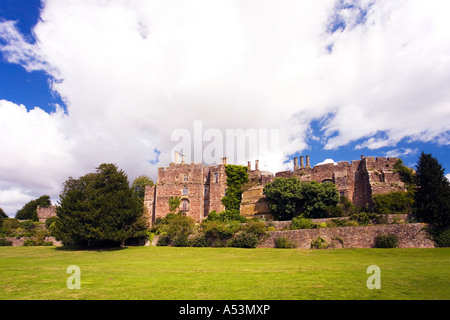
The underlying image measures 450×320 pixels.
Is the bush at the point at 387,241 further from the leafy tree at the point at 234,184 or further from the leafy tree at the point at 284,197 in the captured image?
the leafy tree at the point at 234,184

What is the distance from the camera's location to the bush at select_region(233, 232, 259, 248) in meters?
27.6

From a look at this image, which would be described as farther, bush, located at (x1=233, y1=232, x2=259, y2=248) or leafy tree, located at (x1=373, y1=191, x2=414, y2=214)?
leafy tree, located at (x1=373, y1=191, x2=414, y2=214)

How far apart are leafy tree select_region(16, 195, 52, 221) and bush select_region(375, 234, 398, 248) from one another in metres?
70.7

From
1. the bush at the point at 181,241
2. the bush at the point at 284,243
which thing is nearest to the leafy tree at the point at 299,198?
the bush at the point at 284,243

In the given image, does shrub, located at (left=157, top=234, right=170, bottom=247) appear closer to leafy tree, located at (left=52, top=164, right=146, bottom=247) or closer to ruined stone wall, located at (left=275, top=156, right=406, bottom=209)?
leafy tree, located at (left=52, top=164, right=146, bottom=247)

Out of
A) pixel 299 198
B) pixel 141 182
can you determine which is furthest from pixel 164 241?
pixel 141 182

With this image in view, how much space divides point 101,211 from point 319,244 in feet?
68.0

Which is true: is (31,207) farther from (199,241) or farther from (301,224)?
(301,224)

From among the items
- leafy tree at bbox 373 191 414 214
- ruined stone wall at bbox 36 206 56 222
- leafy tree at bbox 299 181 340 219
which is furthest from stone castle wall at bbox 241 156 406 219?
ruined stone wall at bbox 36 206 56 222

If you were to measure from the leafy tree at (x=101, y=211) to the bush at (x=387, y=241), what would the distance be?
73.7ft

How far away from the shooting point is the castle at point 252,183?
3700cm

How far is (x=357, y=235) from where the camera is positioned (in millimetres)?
24984
